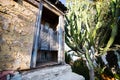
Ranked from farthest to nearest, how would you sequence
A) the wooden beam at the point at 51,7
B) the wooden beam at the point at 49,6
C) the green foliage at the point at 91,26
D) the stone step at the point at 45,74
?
the green foliage at the point at 91,26, the wooden beam at the point at 51,7, the wooden beam at the point at 49,6, the stone step at the point at 45,74

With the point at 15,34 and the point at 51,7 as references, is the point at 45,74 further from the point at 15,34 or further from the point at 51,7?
the point at 51,7

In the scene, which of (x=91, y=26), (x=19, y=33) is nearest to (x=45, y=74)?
(x=19, y=33)

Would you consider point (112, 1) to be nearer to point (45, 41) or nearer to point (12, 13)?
point (45, 41)

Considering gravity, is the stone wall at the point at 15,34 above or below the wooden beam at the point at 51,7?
below

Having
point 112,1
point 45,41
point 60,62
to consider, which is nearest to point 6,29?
point 45,41

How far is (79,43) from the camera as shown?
7094mm

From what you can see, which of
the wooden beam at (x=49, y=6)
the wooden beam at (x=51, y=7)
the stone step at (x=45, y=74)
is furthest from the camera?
the wooden beam at (x=51, y=7)

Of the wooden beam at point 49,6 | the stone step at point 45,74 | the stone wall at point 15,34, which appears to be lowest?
the stone step at point 45,74

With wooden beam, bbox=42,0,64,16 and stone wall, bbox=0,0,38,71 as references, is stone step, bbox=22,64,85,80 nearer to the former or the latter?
stone wall, bbox=0,0,38,71

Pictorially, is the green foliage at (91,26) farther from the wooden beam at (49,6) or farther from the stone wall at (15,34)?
the stone wall at (15,34)

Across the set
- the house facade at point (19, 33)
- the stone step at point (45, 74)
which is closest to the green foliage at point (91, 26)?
the stone step at point (45, 74)

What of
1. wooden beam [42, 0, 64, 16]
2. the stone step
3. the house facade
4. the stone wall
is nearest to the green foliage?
wooden beam [42, 0, 64, 16]

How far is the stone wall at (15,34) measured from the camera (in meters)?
3.07

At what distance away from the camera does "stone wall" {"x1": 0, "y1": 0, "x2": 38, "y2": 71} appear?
307cm
